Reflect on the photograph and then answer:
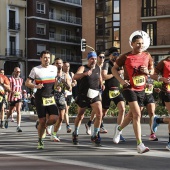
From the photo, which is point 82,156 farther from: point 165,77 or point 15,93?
point 15,93

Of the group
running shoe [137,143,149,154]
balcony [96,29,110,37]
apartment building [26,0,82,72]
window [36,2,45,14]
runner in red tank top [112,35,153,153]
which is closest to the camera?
running shoe [137,143,149,154]

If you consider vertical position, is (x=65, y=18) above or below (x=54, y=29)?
above

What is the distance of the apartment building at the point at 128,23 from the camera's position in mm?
49625

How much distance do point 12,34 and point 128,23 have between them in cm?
1900

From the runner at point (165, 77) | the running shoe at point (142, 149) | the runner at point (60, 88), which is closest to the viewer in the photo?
the running shoe at point (142, 149)

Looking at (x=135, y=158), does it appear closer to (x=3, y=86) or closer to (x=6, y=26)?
(x=3, y=86)

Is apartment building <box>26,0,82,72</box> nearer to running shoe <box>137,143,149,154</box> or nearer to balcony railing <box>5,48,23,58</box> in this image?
balcony railing <box>5,48,23,58</box>

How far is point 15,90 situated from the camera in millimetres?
15234

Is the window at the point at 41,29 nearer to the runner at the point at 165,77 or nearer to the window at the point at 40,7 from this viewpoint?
the window at the point at 40,7

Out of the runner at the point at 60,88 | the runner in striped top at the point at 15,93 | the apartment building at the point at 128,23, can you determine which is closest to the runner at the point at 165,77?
the runner at the point at 60,88

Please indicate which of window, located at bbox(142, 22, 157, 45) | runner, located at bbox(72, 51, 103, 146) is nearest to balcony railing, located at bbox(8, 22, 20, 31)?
window, located at bbox(142, 22, 157, 45)

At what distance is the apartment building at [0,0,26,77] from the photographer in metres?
62.8

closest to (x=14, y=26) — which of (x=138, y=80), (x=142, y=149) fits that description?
(x=138, y=80)

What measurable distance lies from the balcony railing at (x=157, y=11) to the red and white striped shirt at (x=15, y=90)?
118ft
